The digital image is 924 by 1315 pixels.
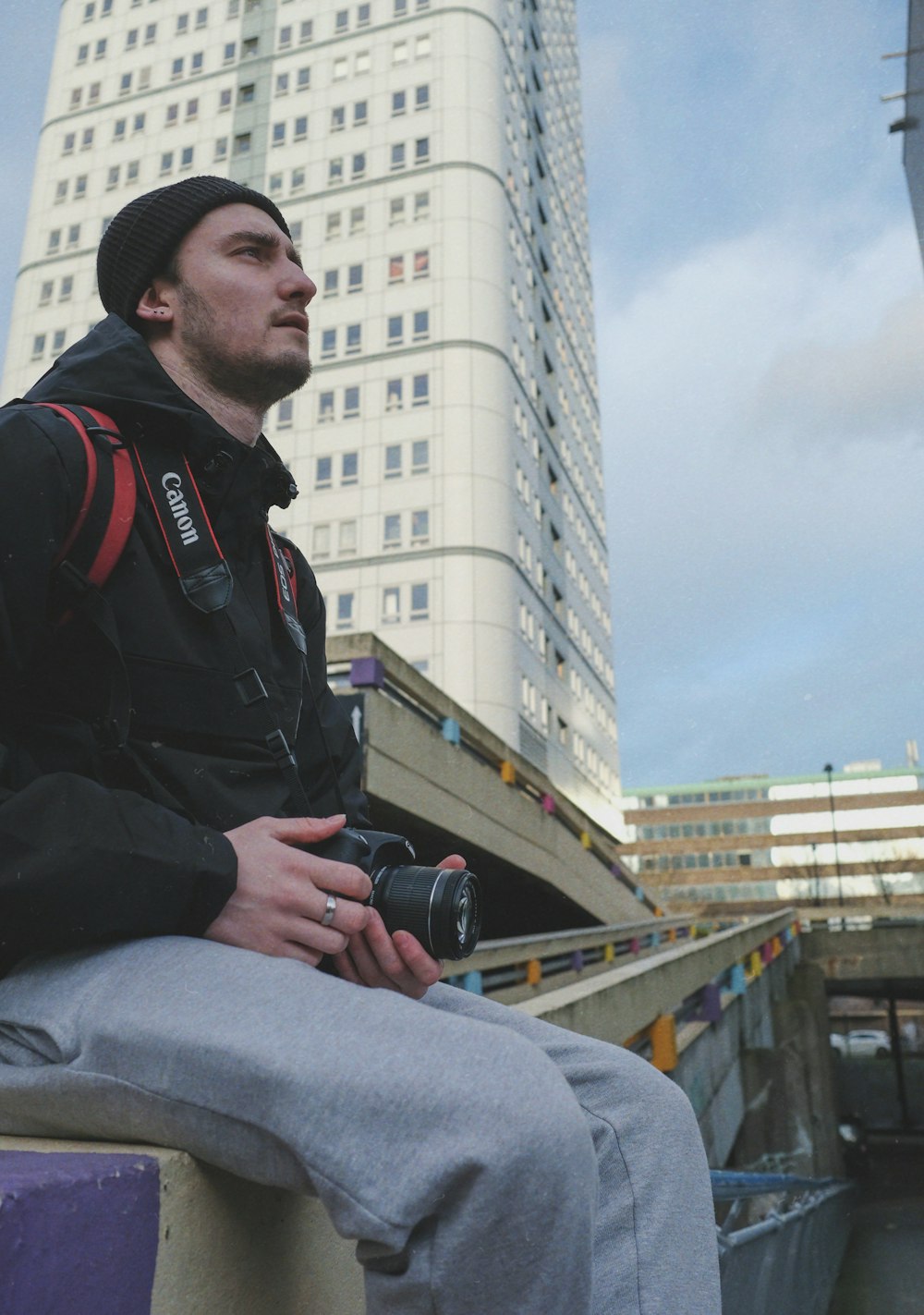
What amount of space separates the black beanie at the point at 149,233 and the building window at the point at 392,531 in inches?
1411

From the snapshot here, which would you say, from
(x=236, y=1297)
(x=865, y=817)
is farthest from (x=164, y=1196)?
(x=865, y=817)

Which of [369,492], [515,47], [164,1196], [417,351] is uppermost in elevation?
[515,47]

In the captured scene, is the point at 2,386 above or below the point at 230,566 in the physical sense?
above

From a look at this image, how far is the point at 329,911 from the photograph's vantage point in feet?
5.15

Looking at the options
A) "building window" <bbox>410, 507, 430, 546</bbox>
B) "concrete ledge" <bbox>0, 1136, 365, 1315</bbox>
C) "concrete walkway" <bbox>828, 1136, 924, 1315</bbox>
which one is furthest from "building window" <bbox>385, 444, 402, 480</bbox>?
"concrete ledge" <bbox>0, 1136, 365, 1315</bbox>

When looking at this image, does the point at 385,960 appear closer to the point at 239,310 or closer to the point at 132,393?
the point at 132,393

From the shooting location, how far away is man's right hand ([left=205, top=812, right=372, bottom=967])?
60.8 inches

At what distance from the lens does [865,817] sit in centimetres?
10169

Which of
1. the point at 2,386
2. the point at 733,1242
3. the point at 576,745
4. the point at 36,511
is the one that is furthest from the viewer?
Answer: the point at 576,745

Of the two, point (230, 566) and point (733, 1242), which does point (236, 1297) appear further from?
point (733, 1242)

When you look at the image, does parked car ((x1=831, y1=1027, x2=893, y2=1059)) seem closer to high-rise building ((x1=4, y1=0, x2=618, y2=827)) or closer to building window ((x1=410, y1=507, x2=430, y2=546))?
high-rise building ((x1=4, y1=0, x2=618, y2=827))

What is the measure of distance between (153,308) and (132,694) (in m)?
1.05

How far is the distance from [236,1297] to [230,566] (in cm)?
123

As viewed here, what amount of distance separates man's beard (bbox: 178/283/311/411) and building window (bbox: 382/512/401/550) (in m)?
36.0
